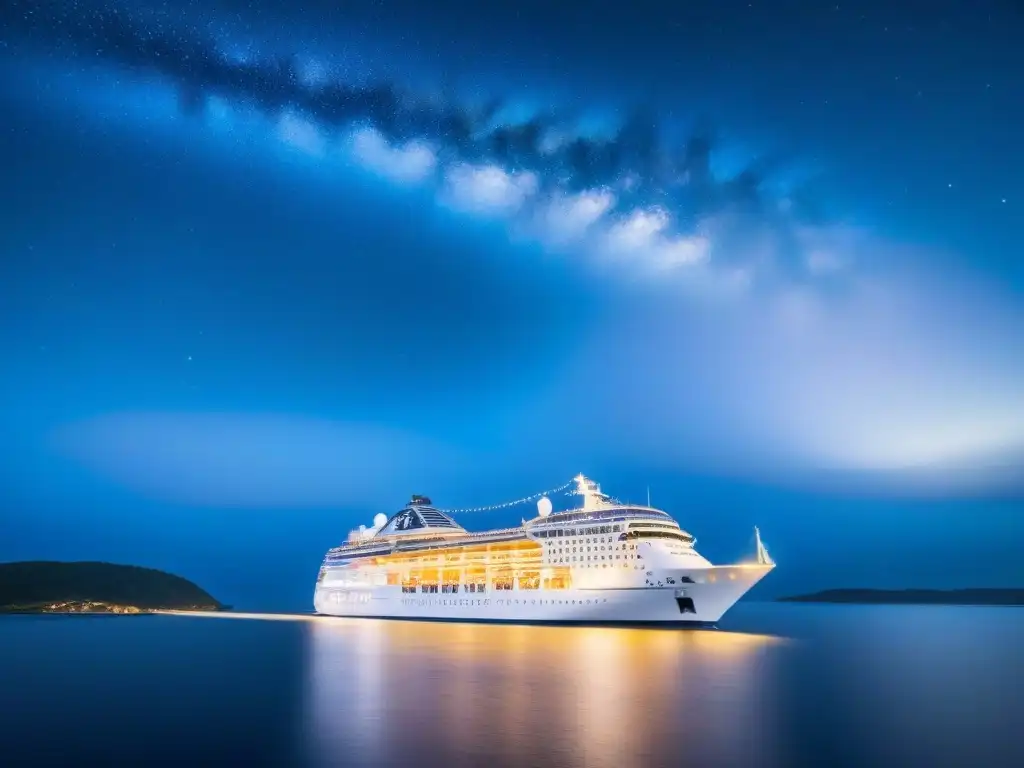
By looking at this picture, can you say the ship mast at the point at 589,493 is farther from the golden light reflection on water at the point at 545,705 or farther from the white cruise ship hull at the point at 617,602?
the golden light reflection on water at the point at 545,705

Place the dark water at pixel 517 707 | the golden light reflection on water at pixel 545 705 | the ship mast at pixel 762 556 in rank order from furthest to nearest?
the ship mast at pixel 762 556
the dark water at pixel 517 707
the golden light reflection on water at pixel 545 705

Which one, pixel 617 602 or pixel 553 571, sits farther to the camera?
pixel 553 571

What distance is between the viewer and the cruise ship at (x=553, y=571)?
2216 inches

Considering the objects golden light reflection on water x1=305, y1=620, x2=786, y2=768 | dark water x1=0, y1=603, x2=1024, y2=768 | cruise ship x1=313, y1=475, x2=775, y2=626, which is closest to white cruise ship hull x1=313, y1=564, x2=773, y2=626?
cruise ship x1=313, y1=475, x2=775, y2=626

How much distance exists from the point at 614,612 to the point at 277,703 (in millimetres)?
36967

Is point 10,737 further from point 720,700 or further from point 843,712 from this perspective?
point 843,712

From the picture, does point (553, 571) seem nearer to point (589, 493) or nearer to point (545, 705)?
point (589, 493)

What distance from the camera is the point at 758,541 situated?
182 feet

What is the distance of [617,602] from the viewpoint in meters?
58.4

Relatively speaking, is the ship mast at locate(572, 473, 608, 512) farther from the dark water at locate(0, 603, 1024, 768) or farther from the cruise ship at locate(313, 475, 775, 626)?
the dark water at locate(0, 603, 1024, 768)

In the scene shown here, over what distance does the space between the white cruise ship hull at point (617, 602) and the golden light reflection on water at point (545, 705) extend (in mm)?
8446

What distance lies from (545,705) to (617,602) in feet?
113

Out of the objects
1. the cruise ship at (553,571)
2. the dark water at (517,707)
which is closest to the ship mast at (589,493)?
the cruise ship at (553,571)

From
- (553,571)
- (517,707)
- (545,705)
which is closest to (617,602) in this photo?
(553,571)
